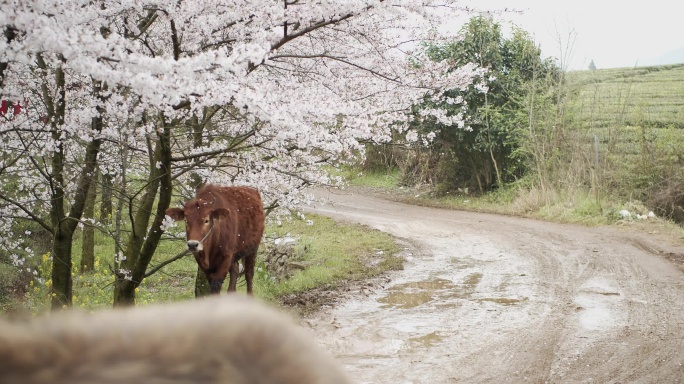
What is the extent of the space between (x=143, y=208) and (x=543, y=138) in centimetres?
1531

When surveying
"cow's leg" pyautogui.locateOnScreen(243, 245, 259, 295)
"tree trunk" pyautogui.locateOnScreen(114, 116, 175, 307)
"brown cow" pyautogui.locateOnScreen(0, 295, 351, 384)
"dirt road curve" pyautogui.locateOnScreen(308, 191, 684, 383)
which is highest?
"brown cow" pyautogui.locateOnScreen(0, 295, 351, 384)

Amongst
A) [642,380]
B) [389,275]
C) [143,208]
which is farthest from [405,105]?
[642,380]

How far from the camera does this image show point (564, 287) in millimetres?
10211

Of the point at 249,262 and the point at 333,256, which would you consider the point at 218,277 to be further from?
the point at 333,256

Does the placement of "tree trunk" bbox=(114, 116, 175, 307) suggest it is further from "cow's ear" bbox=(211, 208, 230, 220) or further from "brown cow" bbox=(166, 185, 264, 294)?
"cow's ear" bbox=(211, 208, 230, 220)

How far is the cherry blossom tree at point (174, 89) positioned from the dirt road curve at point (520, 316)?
7.00 ft

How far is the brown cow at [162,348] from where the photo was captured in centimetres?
60

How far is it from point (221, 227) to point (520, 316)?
415 centimetres

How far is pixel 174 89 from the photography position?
4.40 m

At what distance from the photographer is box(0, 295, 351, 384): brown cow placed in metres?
0.60

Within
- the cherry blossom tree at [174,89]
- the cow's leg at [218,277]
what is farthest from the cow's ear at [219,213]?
the cow's leg at [218,277]

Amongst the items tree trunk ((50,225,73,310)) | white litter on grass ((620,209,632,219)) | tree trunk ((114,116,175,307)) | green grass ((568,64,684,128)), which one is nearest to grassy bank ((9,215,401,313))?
tree trunk ((50,225,73,310))

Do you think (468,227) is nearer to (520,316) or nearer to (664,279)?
(664,279)

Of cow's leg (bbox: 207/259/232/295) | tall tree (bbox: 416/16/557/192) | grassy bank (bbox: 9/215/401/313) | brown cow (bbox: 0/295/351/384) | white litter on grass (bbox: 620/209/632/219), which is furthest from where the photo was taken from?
tall tree (bbox: 416/16/557/192)
